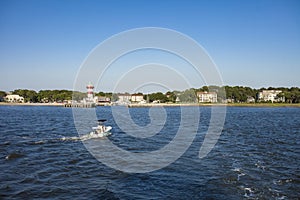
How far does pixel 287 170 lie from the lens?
59.6ft

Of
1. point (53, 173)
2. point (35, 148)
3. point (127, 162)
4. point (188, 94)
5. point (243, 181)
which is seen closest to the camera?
point (243, 181)

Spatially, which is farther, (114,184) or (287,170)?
(287,170)

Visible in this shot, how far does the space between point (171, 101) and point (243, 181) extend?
184 metres

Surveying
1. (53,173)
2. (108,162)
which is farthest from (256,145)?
Result: (53,173)

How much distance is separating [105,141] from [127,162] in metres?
11.0

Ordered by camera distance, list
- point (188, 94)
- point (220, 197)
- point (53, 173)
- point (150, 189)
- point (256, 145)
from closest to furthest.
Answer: point (220, 197)
point (150, 189)
point (53, 173)
point (256, 145)
point (188, 94)

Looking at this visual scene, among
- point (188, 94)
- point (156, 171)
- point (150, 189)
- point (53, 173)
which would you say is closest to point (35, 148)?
point (53, 173)

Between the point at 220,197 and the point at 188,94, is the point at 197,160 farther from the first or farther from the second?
the point at 188,94

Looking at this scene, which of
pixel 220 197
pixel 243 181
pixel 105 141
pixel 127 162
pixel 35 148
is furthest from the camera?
pixel 105 141

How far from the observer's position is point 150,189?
14383mm

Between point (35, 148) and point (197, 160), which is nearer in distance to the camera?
point (197, 160)

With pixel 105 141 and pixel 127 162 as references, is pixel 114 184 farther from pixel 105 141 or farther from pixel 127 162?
pixel 105 141

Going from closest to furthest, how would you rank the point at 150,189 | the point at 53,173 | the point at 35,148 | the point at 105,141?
the point at 150,189 < the point at 53,173 < the point at 35,148 < the point at 105,141

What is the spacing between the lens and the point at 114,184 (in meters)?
15.3
